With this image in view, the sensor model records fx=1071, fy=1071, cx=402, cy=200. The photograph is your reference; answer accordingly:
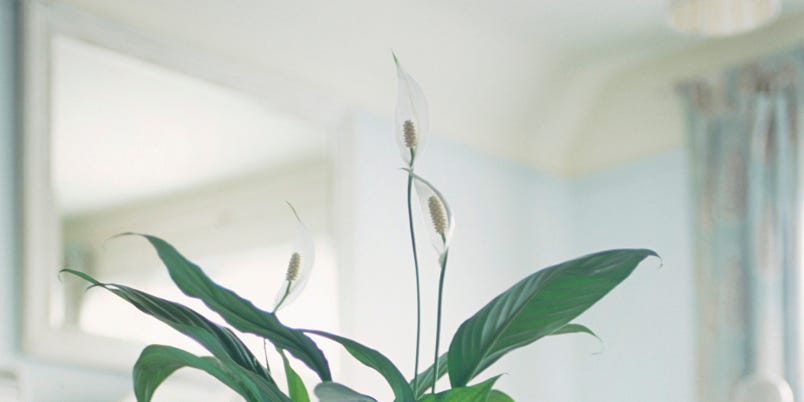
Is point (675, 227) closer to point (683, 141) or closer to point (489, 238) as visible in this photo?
point (683, 141)

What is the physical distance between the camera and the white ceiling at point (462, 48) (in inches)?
86.5

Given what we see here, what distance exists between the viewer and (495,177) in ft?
9.52

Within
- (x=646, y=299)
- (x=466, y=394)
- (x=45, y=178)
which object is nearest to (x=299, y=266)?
(x=466, y=394)

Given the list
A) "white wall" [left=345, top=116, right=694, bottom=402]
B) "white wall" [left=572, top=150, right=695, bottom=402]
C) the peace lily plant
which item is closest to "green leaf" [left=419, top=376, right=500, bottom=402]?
the peace lily plant

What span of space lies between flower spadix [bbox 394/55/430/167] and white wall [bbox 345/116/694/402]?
120cm

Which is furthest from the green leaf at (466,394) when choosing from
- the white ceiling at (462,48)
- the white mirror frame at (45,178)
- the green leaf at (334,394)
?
the white ceiling at (462,48)

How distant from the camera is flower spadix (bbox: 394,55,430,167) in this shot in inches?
46.5

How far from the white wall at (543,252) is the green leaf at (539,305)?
1.28 meters

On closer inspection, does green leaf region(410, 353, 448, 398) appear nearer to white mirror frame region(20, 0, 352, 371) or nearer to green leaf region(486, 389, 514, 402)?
green leaf region(486, 389, 514, 402)

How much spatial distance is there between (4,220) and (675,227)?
1.76 m

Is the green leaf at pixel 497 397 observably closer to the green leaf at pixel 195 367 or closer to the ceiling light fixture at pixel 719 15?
the green leaf at pixel 195 367

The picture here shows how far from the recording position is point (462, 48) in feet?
8.70

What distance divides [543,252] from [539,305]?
1.89 metres

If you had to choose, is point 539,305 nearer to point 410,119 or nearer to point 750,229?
point 410,119
